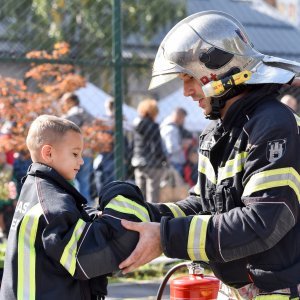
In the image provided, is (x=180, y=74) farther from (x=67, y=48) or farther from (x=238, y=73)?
(x=67, y=48)

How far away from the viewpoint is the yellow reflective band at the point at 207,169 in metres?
3.29

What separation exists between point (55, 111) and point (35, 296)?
5950 millimetres

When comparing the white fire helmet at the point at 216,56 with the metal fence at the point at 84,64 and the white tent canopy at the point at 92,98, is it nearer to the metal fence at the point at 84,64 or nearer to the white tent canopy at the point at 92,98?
the metal fence at the point at 84,64

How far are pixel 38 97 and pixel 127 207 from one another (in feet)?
19.1

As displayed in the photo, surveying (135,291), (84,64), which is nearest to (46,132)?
(135,291)

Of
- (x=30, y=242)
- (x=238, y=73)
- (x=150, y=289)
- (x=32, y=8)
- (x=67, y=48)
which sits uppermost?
(x=32, y=8)

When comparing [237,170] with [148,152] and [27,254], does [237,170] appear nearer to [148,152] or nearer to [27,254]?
[27,254]

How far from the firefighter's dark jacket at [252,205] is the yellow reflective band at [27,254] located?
1.66 ft

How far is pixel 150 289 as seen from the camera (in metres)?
7.30

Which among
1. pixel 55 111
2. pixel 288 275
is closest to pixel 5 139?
pixel 55 111

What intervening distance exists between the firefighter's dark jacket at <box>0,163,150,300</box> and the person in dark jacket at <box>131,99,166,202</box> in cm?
633

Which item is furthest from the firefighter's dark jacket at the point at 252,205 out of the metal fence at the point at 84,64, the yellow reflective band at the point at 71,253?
the metal fence at the point at 84,64

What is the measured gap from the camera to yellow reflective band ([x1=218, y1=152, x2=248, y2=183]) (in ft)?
10.2

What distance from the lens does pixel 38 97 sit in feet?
29.1
